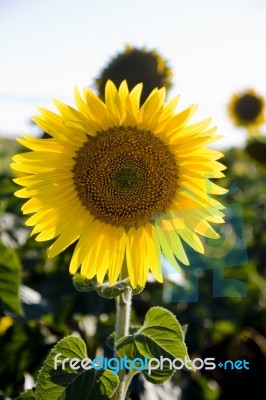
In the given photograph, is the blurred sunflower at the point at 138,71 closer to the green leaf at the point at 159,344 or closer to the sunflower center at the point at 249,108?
the green leaf at the point at 159,344

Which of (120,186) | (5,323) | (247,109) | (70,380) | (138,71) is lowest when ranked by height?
(5,323)

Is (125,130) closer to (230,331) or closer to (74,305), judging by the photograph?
(74,305)

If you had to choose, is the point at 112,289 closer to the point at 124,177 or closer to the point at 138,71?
the point at 124,177

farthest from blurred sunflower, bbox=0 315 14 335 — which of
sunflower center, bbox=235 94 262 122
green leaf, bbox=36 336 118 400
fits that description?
sunflower center, bbox=235 94 262 122

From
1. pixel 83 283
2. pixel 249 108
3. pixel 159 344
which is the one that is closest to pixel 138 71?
pixel 83 283

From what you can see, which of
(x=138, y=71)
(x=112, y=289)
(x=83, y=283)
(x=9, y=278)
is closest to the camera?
(x=112, y=289)

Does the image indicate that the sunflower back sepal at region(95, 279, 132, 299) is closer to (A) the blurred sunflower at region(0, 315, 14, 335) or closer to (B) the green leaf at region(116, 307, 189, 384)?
(B) the green leaf at region(116, 307, 189, 384)

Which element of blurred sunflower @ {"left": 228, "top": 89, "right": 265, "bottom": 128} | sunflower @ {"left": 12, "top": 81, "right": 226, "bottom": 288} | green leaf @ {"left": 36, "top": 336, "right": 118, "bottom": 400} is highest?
blurred sunflower @ {"left": 228, "top": 89, "right": 265, "bottom": 128}
